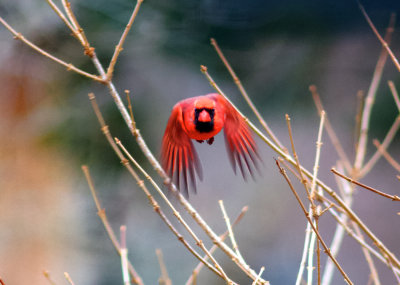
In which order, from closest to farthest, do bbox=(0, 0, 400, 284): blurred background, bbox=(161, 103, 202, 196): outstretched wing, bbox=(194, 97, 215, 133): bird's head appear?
bbox=(194, 97, 215, 133): bird's head → bbox=(161, 103, 202, 196): outstretched wing → bbox=(0, 0, 400, 284): blurred background

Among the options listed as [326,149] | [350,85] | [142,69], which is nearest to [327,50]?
[350,85]

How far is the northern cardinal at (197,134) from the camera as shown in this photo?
1.01 m

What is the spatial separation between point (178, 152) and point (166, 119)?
2.10 m

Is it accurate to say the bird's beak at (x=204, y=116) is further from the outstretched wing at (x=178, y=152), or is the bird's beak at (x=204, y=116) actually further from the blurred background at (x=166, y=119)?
the blurred background at (x=166, y=119)

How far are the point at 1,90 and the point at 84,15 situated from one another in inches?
32.1

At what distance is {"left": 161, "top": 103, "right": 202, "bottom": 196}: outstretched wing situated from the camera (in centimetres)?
109

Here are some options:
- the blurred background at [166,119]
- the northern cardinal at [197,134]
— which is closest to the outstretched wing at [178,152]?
the northern cardinal at [197,134]

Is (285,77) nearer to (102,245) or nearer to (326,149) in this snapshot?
(326,149)

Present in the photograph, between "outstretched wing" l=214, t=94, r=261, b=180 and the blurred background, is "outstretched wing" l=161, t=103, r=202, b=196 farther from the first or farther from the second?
the blurred background

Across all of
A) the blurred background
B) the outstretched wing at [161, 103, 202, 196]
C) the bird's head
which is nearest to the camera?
the bird's head

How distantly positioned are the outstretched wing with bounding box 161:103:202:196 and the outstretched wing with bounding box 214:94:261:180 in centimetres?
9

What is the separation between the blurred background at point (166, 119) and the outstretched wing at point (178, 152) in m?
1.92

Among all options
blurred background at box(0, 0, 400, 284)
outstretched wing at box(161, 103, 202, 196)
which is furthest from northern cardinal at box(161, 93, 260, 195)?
blurred background at box(0, 0, 400, 284)

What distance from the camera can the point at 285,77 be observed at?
11.2 feet
